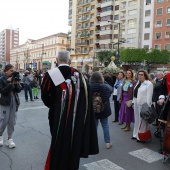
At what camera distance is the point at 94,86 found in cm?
522

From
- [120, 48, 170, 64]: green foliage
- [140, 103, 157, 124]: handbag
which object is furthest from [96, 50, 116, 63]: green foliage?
[140, 103, 157, 124]: handbag

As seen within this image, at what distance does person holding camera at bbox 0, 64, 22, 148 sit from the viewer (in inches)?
200

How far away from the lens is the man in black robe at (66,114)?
3.21 metres

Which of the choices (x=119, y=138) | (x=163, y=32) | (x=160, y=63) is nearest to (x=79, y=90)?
(x=119, y=138)

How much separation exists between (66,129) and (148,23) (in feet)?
181

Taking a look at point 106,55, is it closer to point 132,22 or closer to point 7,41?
point 132,22

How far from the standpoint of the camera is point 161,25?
52.3m

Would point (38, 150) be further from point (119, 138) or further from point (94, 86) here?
point (119, 138)

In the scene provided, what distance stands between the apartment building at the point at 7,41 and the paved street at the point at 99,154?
162678mm

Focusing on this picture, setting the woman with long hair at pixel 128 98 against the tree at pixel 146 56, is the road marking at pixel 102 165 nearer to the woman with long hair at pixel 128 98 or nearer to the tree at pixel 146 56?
the woman with long hair at pixel 128 98

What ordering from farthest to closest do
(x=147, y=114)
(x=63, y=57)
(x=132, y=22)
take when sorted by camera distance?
(x=132, y=22), (x=147, y=114), (x=63, y=57)

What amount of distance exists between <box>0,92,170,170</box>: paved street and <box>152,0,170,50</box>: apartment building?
161 ft

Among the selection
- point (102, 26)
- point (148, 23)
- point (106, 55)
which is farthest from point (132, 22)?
point (106, 55)

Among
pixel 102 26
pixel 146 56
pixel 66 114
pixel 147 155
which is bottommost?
pixel 147 155
